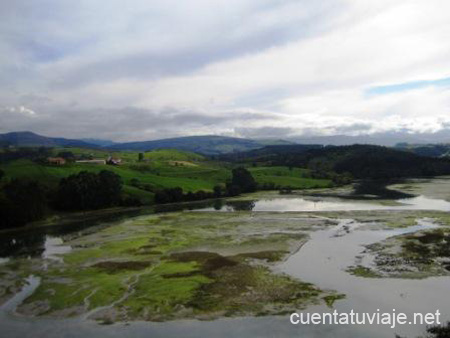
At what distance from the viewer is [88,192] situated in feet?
418

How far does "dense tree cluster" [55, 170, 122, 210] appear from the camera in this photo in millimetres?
125750

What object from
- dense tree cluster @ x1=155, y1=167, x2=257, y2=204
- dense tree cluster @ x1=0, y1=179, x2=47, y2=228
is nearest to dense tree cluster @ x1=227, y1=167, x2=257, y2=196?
dense tree cluster @ x1=155, y1=167, x2=257, y2=204

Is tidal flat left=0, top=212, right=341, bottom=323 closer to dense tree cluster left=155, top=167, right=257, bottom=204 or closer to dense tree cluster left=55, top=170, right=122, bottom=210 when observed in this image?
dense tree cluster left=55, top=170, right=122, bottom=210

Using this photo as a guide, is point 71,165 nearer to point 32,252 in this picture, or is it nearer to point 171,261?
point 32,252

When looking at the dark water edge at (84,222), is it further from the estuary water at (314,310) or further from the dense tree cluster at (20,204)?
the estuary water at (314,310)

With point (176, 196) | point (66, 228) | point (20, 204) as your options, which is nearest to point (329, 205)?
point (176, 196)

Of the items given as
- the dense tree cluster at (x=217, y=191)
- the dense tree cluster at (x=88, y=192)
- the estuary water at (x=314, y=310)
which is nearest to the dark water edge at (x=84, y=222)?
the dense tree cluster at (x=217, y=191)

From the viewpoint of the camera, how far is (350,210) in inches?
4456

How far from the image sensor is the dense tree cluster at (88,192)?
413 feet

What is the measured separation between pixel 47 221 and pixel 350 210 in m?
73.9

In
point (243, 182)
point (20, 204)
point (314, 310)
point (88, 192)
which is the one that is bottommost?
point (314, 310)

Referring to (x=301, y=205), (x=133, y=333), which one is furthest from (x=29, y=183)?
(x=133, y=333)

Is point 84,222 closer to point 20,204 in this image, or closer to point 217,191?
point 20,204

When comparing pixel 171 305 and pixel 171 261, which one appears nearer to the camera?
pixel 171 305
